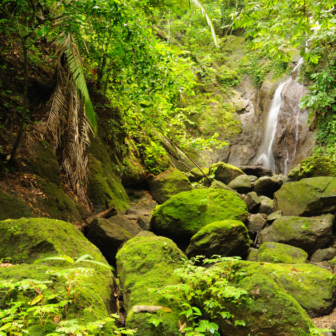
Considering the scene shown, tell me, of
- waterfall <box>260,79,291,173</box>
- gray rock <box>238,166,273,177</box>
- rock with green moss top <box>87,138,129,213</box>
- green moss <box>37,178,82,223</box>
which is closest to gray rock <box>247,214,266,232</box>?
rock with green moss top <box>87,138,129,213</box>

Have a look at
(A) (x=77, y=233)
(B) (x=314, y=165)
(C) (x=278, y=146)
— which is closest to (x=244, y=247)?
(A) (x=77, y=233)

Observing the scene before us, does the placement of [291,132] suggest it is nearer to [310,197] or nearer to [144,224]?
[310,197]

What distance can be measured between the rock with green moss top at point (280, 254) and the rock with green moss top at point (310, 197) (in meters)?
2.20

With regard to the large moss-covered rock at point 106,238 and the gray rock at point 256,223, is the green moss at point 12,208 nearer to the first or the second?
the large moss-covered rock at point 106,238

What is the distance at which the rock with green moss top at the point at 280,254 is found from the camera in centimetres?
545

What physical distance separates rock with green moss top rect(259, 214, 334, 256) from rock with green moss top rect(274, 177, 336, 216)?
1.90 feet

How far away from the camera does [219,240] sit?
5.28m

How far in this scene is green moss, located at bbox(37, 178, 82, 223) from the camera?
487 centimetres

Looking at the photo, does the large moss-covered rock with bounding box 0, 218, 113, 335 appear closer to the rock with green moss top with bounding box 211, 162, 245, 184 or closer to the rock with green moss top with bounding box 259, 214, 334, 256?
the rock with green moss top with bounding box 259, 214, 334, 256

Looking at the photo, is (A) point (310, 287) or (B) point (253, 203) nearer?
(A) point (310, 287)

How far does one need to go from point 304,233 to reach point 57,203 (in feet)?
17.9

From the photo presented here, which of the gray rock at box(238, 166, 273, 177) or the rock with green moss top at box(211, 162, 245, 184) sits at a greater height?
the rock with green moss top at box(211, 162, 245, 184)

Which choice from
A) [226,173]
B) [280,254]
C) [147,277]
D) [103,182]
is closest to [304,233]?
[280,254]

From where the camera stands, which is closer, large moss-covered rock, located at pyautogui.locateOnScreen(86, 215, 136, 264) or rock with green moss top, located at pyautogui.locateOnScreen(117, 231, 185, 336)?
rock with green moss top, located at pyautogui.locateOnScreen(117, 231, 185, 336)
